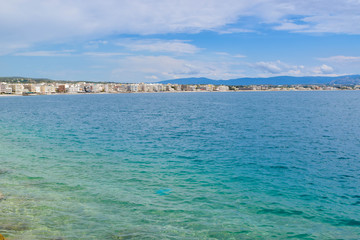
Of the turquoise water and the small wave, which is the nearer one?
the turquoise water

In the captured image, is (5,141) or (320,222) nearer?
(320,222)

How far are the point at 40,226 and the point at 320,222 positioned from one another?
1164 cm

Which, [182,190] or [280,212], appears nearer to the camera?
[280,212]

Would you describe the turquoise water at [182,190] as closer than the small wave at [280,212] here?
Yes

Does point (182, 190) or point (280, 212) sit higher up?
point (182, 190)

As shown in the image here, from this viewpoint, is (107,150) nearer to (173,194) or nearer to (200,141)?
(200,141)

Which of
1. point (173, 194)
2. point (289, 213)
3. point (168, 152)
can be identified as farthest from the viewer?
point (168, 152)

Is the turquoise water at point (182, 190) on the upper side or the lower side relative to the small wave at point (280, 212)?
upper

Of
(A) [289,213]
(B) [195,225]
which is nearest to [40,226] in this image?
(B) [195,225]

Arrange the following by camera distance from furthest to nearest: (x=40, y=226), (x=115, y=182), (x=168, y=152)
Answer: (x=168, y=152) < (x=115, y=182) < (x=40, y=226)

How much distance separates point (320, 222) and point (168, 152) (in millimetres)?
16031

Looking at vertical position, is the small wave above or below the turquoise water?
below

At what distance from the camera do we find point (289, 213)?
13719mm

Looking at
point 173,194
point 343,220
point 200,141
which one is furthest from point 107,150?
point 343,220
